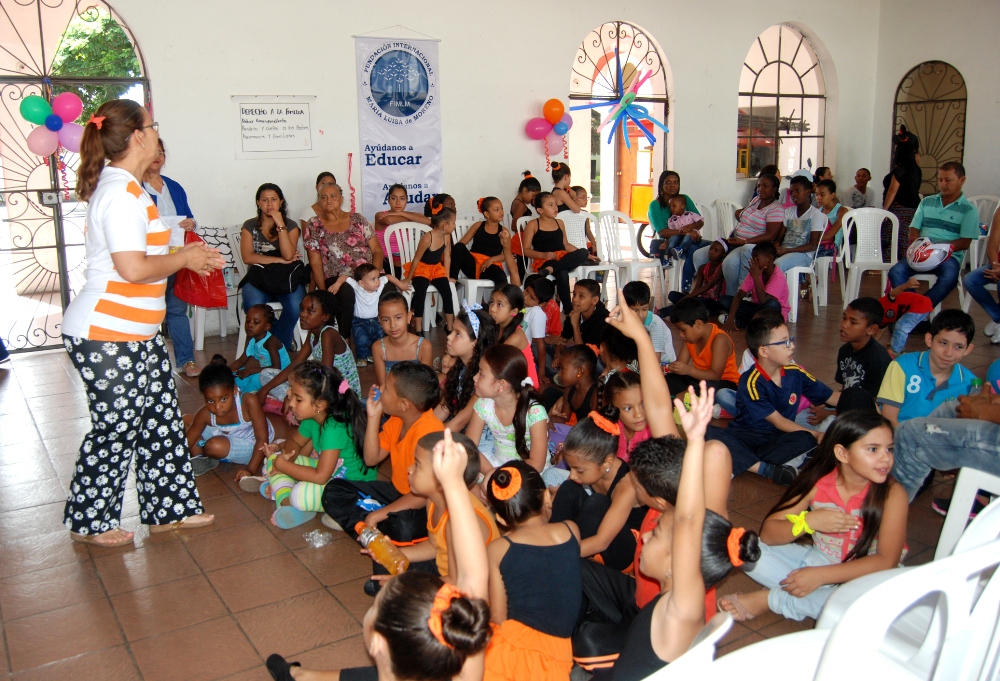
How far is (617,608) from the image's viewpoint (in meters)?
2.30

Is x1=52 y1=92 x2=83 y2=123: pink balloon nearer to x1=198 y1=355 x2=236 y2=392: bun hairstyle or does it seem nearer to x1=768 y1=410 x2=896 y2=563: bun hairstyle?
x1=198 y1=355 x2=236 y2=392: bun hairstyle

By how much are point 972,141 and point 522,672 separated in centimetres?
989

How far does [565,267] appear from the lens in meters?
6.62

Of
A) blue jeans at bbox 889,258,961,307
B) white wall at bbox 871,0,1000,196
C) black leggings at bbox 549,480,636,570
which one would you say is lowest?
black leggings at bbox 549,480,636,570

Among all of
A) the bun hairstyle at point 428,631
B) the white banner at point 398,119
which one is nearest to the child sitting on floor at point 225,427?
the bun hairstyle at point 428,631

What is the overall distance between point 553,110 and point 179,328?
4.20m

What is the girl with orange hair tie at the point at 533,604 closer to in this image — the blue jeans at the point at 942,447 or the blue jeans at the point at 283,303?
the blue jeans at the point at 942,447

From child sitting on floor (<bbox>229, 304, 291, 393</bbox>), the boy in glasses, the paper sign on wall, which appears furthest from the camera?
the paper sign on wall

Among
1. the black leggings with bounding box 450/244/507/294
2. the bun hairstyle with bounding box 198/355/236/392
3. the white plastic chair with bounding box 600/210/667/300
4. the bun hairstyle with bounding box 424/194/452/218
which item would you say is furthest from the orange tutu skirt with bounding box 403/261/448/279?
the bun hairstyle with bounding box 198/355/236/392

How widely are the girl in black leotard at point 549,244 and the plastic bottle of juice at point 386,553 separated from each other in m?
4.21

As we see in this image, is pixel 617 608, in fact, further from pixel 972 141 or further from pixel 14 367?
pixel 972 141

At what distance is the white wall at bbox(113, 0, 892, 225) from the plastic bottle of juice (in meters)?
4.69

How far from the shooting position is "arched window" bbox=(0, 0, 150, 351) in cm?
606

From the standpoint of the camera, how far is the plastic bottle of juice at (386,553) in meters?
2.57
